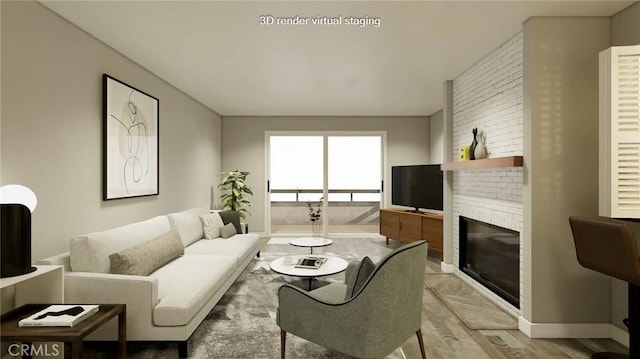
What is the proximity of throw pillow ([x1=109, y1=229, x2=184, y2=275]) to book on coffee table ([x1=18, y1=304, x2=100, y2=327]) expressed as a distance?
54 centimetres

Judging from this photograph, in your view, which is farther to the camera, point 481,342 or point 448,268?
point 448,268

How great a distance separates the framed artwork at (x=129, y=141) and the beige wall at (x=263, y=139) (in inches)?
113

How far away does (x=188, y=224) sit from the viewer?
4.20 metres

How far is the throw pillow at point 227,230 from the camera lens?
4.66m

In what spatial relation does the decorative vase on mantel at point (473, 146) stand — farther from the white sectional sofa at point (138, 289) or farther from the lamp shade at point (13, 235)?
the lamp shade at point (13, 235)

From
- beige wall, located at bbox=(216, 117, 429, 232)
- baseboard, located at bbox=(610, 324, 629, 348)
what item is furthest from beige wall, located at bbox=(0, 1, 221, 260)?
baseboard, located at bbox=(610, 324, 629, 348)

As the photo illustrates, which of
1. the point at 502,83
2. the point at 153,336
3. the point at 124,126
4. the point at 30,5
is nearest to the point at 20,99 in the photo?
the point at 30,5

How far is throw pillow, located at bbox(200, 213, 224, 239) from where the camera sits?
180 inches

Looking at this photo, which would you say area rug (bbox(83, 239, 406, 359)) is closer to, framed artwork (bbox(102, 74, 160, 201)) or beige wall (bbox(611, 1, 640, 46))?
framed artwork (bbox(102, 74, 160, 201))

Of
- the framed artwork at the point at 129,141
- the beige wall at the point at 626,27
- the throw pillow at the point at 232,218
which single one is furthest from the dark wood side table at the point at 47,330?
the beige wall at the point at 626,27

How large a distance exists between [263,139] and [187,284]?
15.2ft

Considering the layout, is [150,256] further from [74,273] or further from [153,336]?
[153,336]

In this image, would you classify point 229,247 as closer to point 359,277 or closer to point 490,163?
point 359,277

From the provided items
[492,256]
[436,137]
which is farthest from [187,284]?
[436,137]
